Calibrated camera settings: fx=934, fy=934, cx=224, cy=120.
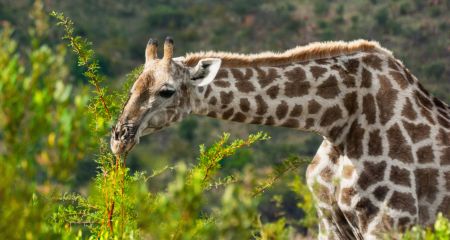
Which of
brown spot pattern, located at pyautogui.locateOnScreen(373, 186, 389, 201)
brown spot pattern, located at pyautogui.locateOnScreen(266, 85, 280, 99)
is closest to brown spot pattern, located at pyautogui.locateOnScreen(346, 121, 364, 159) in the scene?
brown spot pattern, located at pyautogui.locateOnScreen(373, 186, 389, 201)

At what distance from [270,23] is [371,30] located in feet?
26.8

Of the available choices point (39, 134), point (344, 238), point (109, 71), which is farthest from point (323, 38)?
point (39, 134)

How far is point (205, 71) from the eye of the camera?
27.2 feet

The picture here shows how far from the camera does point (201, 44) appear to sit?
55469mm

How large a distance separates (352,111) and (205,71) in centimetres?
144

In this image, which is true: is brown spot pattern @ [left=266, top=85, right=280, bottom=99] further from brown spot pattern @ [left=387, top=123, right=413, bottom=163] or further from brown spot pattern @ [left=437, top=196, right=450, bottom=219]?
brown spot pattern @ [left=437, top=196, right=450, bottom=219]

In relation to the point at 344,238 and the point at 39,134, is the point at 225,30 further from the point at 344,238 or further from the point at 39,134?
the point at 39,134

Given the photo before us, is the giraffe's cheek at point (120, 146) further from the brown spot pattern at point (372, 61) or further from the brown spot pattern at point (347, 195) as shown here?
the brown spot pattern at point (372, 61)

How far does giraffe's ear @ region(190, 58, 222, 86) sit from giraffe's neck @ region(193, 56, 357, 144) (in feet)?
0.77

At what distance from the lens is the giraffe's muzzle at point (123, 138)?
7801 mm

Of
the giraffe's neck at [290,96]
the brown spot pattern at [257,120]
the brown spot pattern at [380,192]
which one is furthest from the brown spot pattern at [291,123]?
the brown spot pattern at [380,192]

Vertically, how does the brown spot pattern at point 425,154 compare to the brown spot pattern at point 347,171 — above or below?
above

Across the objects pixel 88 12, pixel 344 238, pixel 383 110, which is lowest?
pixel 344 238

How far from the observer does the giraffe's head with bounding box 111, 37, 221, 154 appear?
7906 millimetres
